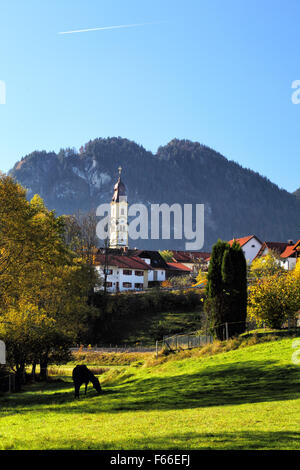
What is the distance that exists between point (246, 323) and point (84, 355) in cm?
2017

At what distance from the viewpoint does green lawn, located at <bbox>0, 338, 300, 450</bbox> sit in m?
12.3

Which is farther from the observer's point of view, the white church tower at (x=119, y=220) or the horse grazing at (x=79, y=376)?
the white church tower at (x=119, y=220)

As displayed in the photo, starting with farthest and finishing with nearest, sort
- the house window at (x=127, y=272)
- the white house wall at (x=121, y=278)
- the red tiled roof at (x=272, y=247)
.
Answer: the red tiled roof at (x=272, y=247) < the house window at (x=127, y=272) < the white house wall at (x=121, y=278)

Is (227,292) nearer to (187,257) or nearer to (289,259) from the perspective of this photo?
(289,259)

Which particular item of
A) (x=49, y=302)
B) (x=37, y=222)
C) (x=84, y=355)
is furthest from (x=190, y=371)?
(x=84, y=355)

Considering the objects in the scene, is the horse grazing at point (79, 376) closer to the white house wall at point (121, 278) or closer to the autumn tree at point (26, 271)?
the autumn tree at point (26, 271)

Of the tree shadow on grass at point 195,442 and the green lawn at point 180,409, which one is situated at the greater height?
the tree shadow on grass at point 195,442

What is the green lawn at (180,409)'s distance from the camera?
12273 millimetres

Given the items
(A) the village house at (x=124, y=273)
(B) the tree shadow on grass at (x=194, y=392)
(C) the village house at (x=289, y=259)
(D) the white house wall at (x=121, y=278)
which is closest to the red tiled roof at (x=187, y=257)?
(C) the village house at (x=289, y=259)

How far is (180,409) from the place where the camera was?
61.3 ft

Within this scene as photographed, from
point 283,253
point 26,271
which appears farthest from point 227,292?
point 283,253

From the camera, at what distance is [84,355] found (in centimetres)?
5497

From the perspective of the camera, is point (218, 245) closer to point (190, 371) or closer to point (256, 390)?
point (190, 371)
